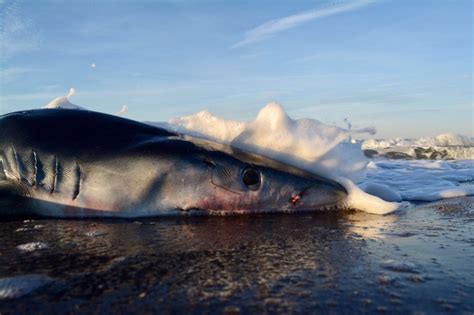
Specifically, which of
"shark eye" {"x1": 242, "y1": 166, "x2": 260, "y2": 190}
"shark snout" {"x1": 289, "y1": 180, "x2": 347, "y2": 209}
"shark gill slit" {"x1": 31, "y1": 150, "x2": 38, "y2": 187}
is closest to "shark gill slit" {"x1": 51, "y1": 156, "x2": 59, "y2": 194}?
"shark gill slit" {"x1": 31, "y1": 150, "x2": 38, "y2": 187}

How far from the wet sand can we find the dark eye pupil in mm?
385

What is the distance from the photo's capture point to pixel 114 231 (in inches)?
98.3

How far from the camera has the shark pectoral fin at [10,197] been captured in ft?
9.93

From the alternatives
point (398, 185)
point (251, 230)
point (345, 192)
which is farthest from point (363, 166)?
point (398, 185)

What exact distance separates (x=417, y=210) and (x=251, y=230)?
1440 millimetres

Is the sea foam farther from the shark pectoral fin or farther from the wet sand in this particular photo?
the shark pectoral fin

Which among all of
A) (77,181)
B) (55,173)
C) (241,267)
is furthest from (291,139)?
(241,267)

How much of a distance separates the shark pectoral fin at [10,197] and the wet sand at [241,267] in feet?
0.98

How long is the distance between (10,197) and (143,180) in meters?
0.91

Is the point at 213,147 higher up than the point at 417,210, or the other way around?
the point at 213,147

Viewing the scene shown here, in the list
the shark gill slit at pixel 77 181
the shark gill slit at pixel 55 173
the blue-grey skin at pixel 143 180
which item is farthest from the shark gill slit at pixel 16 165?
the shark gill slit at pixel 77 181

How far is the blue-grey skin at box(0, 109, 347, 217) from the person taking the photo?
3035 mm

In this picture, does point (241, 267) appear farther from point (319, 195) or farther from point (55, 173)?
point (55, 173)

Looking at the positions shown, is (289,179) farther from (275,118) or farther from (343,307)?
(343,307)
